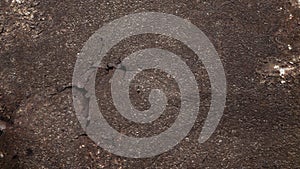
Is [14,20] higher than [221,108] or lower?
lower

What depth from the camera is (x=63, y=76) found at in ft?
9.28

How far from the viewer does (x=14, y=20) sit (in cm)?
296

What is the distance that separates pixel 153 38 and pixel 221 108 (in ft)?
2.27

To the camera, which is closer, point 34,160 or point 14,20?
point 34,160

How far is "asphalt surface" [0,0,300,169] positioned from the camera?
8.83 ft

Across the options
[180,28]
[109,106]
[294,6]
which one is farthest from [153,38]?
[294,6]

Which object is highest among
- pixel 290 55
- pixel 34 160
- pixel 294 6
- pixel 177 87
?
pixel 294 6

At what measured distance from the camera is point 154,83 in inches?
112

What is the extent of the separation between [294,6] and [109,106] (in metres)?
1.54

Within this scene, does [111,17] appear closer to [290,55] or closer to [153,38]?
[153,38]

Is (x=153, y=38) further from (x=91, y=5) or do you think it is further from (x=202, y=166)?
(x=202, y=166)

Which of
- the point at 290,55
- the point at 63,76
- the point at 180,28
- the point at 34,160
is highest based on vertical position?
the point at 290,55

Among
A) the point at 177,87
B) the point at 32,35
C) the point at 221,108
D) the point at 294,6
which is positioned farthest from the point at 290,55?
the point at 32,35

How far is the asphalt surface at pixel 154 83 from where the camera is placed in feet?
8.83
